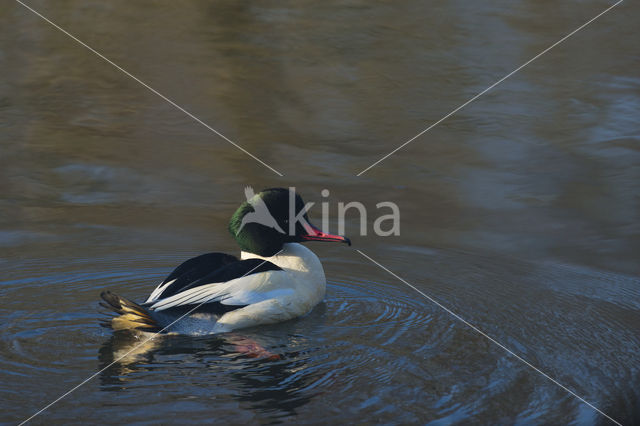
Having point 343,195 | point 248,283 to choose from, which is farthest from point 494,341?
point 343,195

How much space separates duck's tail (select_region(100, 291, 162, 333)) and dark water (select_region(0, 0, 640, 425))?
3.8 inches

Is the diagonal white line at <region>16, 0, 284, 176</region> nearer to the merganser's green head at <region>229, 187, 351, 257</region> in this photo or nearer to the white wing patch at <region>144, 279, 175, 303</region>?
the merganser's green head at <region>229, 187, 351, 257</region>

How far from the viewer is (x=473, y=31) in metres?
13.1

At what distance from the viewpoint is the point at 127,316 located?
5324 millimetres

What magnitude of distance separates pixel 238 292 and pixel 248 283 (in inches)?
3.9

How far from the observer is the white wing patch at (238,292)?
538cm

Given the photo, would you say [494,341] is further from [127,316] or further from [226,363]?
[127,316]

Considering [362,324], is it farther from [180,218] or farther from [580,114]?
[580,114]

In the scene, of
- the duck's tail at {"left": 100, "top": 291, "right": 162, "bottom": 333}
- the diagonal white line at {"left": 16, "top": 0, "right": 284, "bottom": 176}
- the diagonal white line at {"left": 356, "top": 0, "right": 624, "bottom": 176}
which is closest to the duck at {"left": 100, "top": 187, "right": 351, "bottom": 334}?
the duck's tail at {"left": 100, "top": 291, "right": 162, "bottom": 333}

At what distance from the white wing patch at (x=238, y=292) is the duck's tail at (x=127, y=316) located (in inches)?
3.7

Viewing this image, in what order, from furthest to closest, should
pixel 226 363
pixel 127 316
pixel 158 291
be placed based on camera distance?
1. pixel 158 291
2. pixel 127 316
3. pixel 226 363

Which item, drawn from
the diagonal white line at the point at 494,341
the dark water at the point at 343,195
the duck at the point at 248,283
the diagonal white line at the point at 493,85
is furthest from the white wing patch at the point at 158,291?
the diagonal white line at the point at 493,85

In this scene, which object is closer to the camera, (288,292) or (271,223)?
(288,292)

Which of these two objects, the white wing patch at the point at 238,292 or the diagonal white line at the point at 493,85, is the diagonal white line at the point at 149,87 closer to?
the diagonal white line at the point at 493,85
